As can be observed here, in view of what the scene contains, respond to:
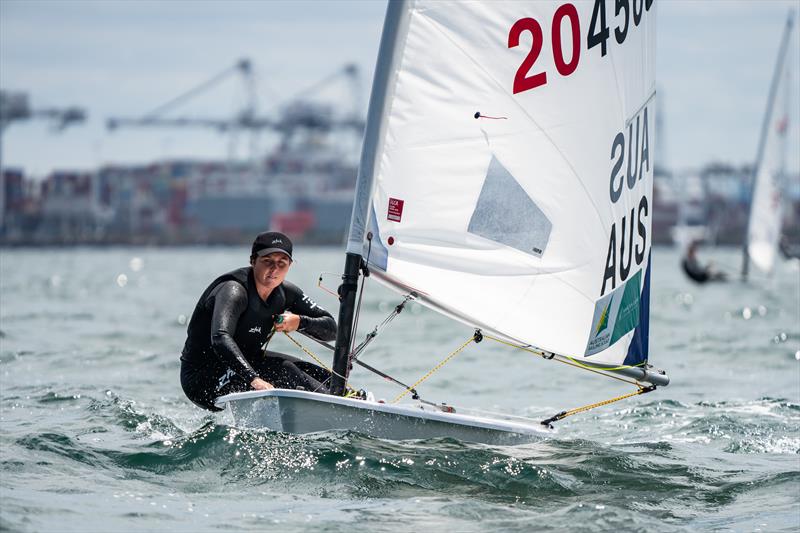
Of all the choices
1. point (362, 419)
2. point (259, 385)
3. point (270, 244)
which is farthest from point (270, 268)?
point (362, 419)

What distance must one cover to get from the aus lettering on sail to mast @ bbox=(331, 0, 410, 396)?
4.13ft

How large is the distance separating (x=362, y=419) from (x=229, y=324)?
850 millimetres

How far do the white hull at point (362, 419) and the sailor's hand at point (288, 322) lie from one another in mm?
497

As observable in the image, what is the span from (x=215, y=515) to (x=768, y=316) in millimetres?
13887

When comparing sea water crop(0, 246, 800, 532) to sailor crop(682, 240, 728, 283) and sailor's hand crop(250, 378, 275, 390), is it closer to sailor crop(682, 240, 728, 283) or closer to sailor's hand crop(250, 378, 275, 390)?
sailor's hand crop(250, 378, 275, 390)

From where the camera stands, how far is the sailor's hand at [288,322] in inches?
225

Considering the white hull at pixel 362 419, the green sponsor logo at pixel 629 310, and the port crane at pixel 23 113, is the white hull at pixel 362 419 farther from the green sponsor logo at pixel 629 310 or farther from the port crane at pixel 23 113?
the port crane at pixel 23 113

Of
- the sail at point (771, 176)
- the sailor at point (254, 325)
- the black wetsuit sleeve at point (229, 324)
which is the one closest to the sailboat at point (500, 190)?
the black wetsuit sleeve at point (229, 324)

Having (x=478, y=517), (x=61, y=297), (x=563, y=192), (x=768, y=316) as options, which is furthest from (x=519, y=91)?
(x=61, y=297)

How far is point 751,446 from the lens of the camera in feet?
20.5

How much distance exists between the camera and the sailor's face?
5.66 m

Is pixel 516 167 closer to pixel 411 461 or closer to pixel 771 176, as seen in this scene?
pixel 411 461

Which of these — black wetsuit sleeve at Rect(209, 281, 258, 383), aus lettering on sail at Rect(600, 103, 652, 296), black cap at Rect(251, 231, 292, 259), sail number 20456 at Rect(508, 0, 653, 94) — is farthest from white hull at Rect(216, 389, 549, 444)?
sail number 20456 at Rect(508, 0, 653, 94)

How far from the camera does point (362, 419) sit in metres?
5.27
